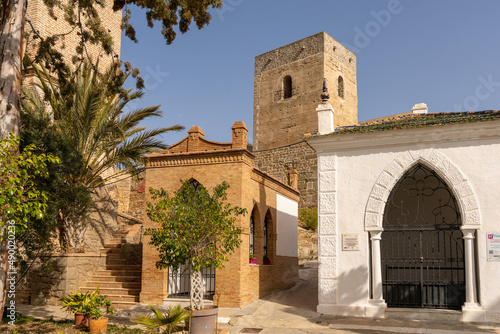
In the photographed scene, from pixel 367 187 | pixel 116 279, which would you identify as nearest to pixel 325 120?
pixel 367 187

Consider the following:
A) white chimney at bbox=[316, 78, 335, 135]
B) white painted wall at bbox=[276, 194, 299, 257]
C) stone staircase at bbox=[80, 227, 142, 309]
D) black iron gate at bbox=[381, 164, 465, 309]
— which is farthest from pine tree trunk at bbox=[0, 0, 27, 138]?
white painted wall at bbox=[276, 194, 299, 257]

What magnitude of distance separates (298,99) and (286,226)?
52.6ft

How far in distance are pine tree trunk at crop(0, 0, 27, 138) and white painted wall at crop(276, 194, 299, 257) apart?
949 cm

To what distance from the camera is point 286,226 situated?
639 inches

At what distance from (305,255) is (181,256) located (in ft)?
41.9

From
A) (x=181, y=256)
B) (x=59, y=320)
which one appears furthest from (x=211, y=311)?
(x=59, y=320)

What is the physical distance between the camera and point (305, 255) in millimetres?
20875

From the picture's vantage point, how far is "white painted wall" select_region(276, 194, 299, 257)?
1538cm

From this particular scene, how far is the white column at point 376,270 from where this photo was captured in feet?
35.1

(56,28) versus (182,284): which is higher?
(56,28)

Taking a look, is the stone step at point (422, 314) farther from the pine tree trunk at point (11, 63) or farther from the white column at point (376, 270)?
the pine tree trunk at point (11, 63)

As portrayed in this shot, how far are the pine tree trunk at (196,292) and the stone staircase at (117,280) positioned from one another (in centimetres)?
445

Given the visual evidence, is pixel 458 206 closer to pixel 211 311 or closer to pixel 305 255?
pixel 211 311

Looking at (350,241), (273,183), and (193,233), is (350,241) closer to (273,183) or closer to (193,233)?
(193,233)
